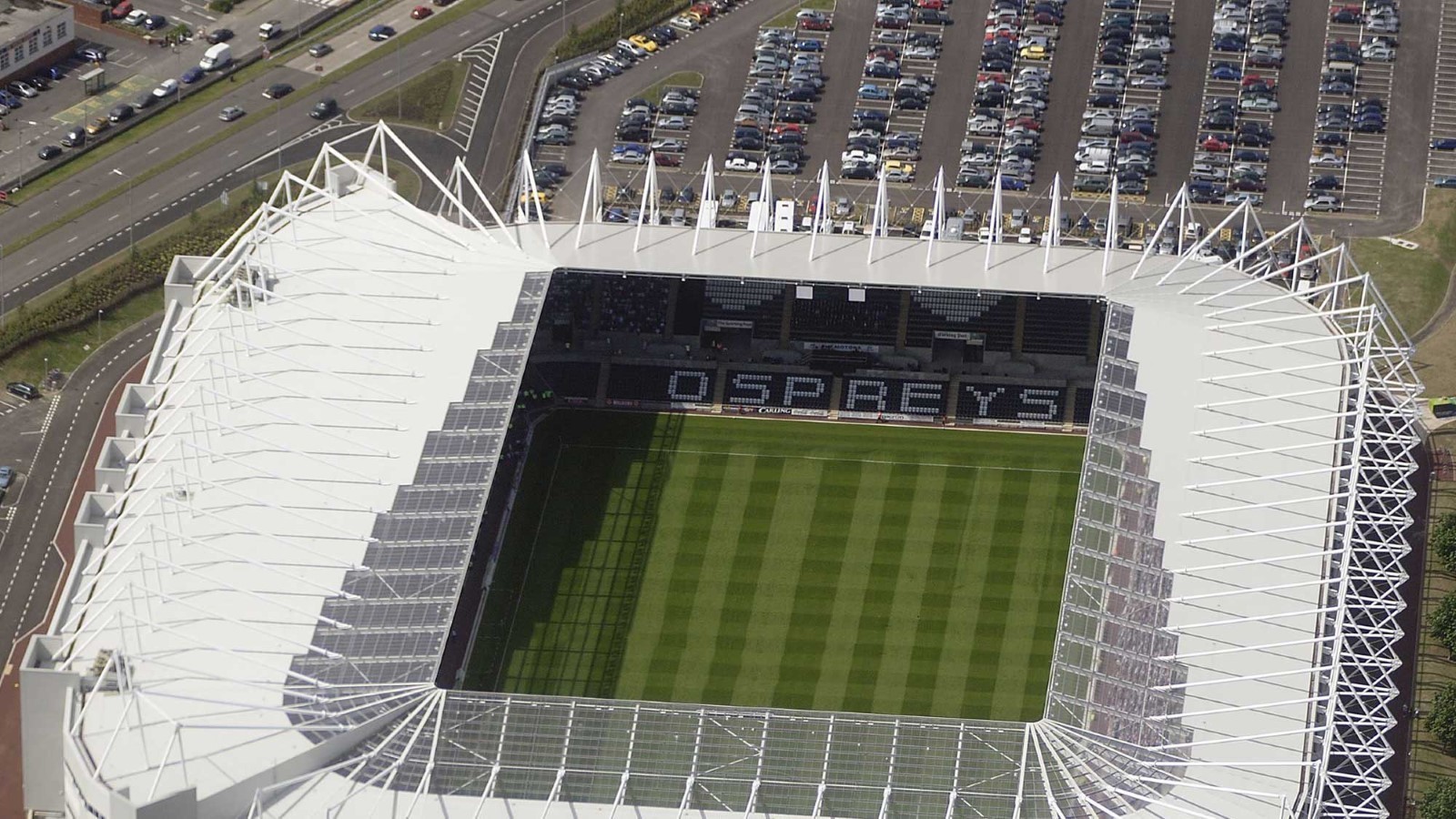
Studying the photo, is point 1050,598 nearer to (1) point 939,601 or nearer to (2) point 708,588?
(1) point 939,601

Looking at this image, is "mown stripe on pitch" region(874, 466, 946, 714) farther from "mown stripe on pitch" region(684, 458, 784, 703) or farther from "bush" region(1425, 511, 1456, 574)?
"bush" region(1425, 511, 1456, 574)

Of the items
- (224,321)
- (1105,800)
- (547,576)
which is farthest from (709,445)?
(1105,800)

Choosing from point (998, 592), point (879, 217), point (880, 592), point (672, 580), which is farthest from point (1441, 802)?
point (879, 217)

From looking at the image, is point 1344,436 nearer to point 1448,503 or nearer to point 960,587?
point 1448,503

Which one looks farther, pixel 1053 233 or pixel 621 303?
pixel 621 303

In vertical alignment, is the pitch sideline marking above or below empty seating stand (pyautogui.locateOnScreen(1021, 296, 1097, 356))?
below

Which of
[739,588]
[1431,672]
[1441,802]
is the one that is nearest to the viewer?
[1441,802]

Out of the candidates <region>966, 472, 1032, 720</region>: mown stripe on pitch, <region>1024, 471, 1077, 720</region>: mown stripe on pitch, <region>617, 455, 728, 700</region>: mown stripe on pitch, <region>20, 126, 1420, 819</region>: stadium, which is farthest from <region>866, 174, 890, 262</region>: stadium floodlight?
<region>1024, 471, 1077, 720</region>: mown stripe on pitch
